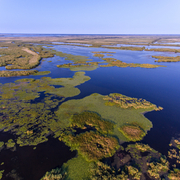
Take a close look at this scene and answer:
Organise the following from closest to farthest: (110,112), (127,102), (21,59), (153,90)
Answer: (110,112)
(127,102)
(153,90)
(21,59)

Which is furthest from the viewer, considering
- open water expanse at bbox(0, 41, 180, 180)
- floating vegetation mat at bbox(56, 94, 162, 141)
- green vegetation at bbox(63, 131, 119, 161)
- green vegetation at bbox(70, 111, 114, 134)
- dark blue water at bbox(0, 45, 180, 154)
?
floating vegetation mat at bbox(56, 94, 162, 141)

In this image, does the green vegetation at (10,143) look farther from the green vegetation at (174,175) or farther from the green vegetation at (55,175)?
the green vegetation at (174,175)

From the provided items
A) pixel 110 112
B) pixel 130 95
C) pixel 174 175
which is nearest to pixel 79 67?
pixel 130 95

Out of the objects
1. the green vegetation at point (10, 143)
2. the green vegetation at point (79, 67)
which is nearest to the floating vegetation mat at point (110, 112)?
the green vegetation at point (10, 143)

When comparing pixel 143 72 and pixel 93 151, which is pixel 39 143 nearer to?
pixel 93 151

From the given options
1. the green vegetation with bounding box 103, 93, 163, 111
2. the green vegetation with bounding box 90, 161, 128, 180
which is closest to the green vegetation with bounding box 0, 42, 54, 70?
the green vegetation with bounding box 103, 93, 163, 111

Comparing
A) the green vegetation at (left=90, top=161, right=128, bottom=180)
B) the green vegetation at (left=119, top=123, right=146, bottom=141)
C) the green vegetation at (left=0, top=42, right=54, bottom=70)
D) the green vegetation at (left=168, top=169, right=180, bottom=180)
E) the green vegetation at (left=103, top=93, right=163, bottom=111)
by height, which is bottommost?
the green vegetation at (left=168, top=169, right=180, bottom=180)

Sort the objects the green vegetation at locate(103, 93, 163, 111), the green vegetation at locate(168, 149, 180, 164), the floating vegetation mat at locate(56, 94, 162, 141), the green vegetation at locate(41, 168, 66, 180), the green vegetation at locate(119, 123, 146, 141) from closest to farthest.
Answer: the green vegetation at locate(41, 168, 66, 180) → the green vegetation at locate(168, 149, 180, 164) → the green vegetation at locate(119, 123, 146, 141) → the floating vegetation mat at locate(56, 94, 162, 141) → the green vegetation at locate(103, 93, 163, 111)

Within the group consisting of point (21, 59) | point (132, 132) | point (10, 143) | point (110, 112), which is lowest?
point (10, 143)

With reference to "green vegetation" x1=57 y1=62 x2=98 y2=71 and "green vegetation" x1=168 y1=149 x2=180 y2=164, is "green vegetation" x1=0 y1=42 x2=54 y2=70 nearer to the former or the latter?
"green vegetation" x1=57 y1=62 x2=98 y2=71

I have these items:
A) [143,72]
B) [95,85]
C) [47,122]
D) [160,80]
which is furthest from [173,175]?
[143,72]

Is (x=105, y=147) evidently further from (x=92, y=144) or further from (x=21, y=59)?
(x=21, y=59)
